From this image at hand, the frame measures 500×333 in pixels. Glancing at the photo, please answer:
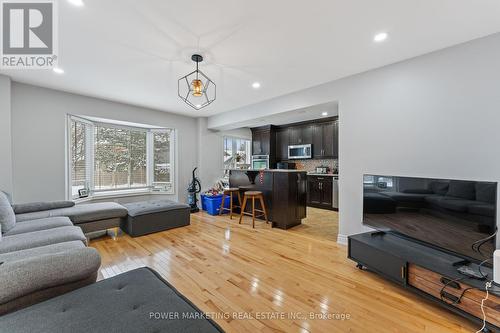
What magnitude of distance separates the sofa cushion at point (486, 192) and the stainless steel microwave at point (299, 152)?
14.5ft

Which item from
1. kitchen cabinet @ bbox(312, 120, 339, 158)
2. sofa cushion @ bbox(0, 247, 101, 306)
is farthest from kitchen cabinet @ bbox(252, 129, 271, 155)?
sofa cushion @ bbox(0, 247, 101, 306)

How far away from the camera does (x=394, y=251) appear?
2123 mm

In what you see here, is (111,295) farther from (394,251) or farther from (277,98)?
(277,98)

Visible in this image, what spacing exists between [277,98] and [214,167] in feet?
9.36

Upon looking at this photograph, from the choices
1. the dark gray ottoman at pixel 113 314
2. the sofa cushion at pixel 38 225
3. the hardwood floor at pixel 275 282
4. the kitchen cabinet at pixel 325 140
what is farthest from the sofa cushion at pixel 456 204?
the sofa cushion at pixel 38 225

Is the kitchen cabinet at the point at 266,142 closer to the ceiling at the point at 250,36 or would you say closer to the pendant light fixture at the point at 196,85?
the pendant light fixture at the point at 196,85

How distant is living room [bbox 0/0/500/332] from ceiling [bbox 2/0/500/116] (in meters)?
0.02

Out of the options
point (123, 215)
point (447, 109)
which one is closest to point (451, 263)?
point (447, 109)

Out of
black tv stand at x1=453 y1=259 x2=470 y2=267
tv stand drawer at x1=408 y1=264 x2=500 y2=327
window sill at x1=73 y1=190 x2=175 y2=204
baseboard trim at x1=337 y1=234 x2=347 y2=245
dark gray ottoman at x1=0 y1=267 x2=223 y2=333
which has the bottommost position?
baseboard trim at x1=337 y1=234 x2=347 y2=245

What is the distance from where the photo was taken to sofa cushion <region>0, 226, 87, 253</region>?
1.95m

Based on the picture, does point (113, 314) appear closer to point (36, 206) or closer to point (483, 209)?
point (483, 209)

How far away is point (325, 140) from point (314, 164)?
2.98ft

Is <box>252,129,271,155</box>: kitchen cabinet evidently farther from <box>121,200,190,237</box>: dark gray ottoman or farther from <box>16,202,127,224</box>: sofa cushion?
<box>16,202,127,224</box>: sofa cushion

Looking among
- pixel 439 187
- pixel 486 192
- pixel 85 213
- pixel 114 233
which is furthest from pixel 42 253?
pixel 486 192
